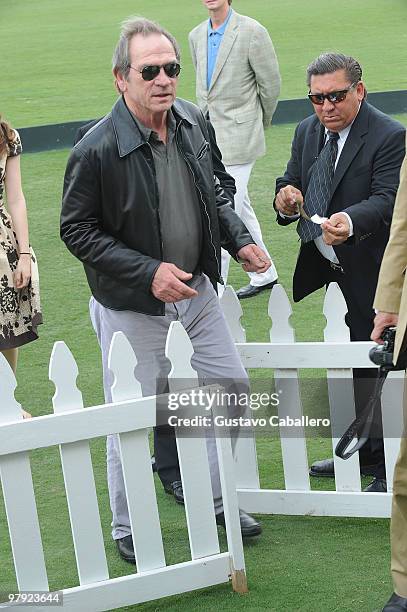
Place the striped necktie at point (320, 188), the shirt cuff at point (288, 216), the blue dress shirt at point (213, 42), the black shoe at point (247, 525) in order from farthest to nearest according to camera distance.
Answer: the blue dress shirt at point (213, 42)
the shirt cuff at point (288, 216)
the striped necktie at point (320, 188)
the black shoe at point (247, 525)

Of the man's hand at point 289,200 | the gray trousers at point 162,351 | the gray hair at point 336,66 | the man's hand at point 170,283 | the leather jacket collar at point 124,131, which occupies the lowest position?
the gray trousers at point 162,351

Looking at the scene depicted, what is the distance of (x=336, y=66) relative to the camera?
17.8ft

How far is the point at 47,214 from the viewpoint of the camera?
11.8 m

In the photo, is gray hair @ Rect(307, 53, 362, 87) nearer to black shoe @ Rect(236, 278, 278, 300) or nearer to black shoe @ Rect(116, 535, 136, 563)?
black shoe @ Rect(116, 535, 136, 563)

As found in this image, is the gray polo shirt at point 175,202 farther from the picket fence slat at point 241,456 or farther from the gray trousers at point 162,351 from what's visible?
the picket fence slat at point 241,456

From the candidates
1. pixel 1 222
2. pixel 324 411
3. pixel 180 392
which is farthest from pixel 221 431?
pixel 1 222

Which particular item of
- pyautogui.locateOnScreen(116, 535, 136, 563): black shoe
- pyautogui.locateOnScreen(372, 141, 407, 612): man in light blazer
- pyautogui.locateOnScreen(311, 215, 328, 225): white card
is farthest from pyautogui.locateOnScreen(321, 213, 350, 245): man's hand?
pyautogui.locateOnScreen(116, 535, 136, 563): black shoe

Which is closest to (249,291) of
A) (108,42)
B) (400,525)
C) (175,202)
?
(175,202)

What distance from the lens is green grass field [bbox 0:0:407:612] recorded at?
4.73 meters

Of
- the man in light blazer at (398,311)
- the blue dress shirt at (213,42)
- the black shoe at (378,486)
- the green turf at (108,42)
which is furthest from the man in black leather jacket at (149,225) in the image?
the green turf at (108,42)

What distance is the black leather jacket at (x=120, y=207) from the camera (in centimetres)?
488

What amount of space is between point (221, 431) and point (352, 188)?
1450 mm

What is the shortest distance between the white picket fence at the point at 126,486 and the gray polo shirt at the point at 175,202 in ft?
2.00

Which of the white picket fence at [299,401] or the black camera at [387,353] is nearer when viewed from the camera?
the black camera at [387,353]
